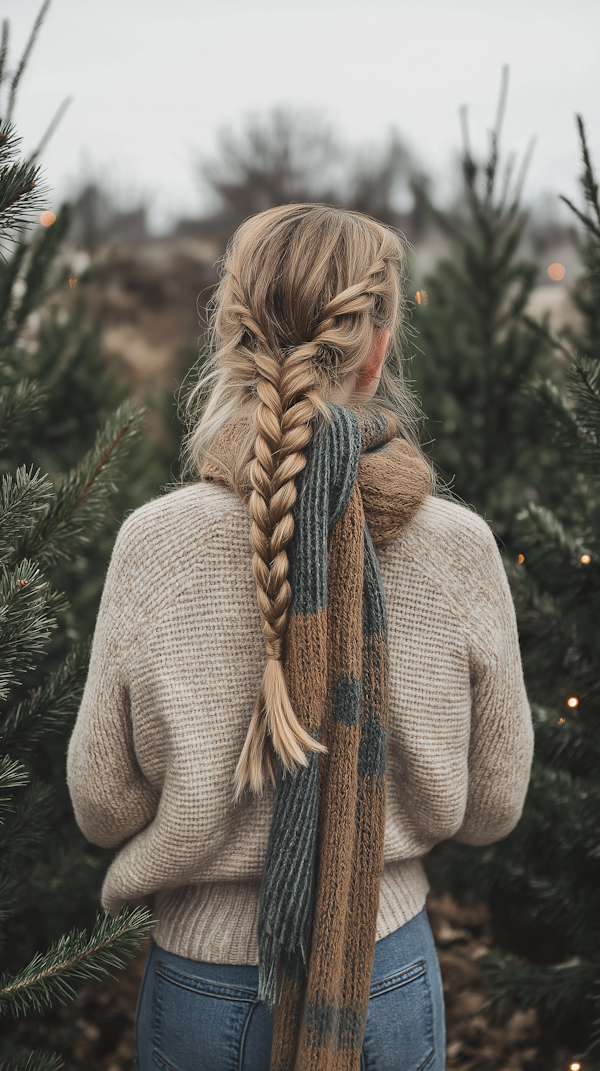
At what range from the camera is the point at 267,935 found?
109cm

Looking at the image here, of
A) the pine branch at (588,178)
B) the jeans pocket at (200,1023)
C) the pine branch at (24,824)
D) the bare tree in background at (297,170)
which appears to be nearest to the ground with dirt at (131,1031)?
the pine branch at (24,824)

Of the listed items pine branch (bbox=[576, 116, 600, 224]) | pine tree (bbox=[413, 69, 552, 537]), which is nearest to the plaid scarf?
pine branch (bbox=[576, 116, 600, 224])

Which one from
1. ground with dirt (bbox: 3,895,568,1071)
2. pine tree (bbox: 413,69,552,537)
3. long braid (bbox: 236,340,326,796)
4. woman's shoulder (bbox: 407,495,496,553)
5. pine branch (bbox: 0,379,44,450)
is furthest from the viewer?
pine tree (bbox: 413,69,552,537)

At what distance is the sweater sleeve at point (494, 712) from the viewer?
3.70ft

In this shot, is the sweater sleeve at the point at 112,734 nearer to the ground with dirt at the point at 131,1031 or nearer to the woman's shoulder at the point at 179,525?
the woman's shoulder at the point at 179,525

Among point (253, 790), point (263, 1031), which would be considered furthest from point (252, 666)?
point (263, 1031)

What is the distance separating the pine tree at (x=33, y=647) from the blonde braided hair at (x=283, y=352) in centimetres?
31

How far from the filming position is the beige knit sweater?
1.06m

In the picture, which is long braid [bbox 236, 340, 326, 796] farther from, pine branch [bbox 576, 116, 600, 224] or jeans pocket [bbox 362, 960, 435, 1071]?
pine branch [bbox 576, 116, 600, 224]

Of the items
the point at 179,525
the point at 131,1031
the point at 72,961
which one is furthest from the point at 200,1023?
the point at 131,1031

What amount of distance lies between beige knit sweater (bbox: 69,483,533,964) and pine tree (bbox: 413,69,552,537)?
5.01 feet

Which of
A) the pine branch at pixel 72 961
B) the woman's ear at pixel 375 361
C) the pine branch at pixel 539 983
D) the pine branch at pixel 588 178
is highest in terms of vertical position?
the pine branch at pixel 588 178

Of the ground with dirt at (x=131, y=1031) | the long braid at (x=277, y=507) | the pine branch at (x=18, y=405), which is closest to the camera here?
the long braid at (x=277, y=507)

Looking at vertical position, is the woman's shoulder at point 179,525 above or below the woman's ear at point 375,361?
below
